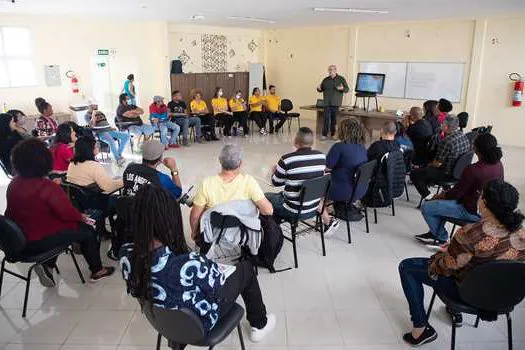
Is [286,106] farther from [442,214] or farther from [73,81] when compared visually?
[442,214]

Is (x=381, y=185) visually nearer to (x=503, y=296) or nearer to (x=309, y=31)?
(x=503, y=296)

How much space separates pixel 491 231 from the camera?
6.57 ft

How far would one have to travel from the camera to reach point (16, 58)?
8.08 m

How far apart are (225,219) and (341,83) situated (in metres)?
6.40

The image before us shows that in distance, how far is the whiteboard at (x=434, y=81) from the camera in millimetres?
8531

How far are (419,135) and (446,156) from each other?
0.77m

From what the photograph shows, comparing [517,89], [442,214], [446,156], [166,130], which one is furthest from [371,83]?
[442,214]

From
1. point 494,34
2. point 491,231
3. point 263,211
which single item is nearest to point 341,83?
point 494,34

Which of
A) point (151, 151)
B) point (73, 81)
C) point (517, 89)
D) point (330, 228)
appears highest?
point (73, 81)

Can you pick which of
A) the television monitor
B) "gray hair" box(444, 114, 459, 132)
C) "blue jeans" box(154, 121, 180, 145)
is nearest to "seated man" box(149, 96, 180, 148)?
"blue jeans" box(154, 121, 180, 145)

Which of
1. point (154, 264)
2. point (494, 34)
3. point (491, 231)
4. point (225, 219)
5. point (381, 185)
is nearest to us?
point (154, 264)

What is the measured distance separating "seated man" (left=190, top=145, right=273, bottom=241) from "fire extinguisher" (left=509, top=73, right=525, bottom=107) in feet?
22.9

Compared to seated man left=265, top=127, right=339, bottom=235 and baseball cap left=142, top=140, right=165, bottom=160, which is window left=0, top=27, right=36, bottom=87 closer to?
baseball cap left=142, top=140, right=165, bottom=160

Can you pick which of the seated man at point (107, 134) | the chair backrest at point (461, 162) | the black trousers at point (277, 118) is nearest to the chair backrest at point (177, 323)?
the chair backrest at point (461, 162)
